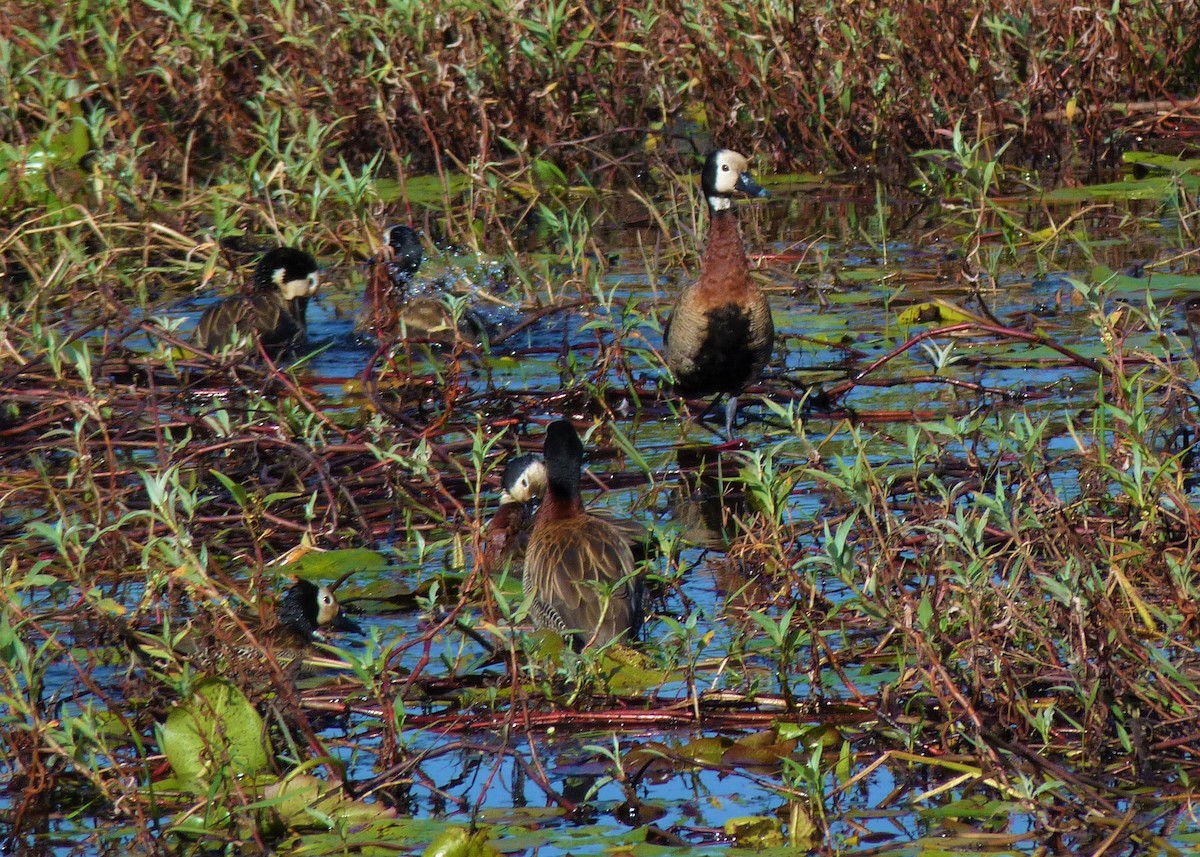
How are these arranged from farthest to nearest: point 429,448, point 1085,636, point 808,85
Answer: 1. point 808,85
2. point 429,448
3. point 1085,636

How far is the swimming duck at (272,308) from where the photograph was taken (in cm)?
866

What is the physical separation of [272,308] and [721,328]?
244 cm

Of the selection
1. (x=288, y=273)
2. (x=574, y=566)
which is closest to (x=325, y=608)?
(x=574, y=566)

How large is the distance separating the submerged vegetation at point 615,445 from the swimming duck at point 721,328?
0.18 metres

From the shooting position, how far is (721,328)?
7.39 m

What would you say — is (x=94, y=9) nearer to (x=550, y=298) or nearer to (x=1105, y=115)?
(x=550, y=298)

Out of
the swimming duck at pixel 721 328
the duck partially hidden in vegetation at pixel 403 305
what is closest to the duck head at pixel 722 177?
the swimming duck at pixel 721 328

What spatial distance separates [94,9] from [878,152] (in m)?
5.03

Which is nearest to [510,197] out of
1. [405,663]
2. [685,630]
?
[405,663]

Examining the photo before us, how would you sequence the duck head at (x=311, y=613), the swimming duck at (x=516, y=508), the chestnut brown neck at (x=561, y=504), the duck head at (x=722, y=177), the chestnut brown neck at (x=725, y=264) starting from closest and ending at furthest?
1. the duck head at (x=311, y=613)
2. the chestnut brown neck at (x=561, y=504)
3. the swimming duck at (x=516, y=508)
4. the chestnut brown neck at (x=725, y=264)
5. the duck head at (x=722, y=177)

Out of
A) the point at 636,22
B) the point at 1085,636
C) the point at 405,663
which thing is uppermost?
the point at 636,22

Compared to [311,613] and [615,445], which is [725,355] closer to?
[615,445]

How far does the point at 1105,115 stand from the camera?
35.2 ft

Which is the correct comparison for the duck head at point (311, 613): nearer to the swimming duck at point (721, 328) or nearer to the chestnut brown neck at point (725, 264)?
the swimming duck at point (721, 328)
